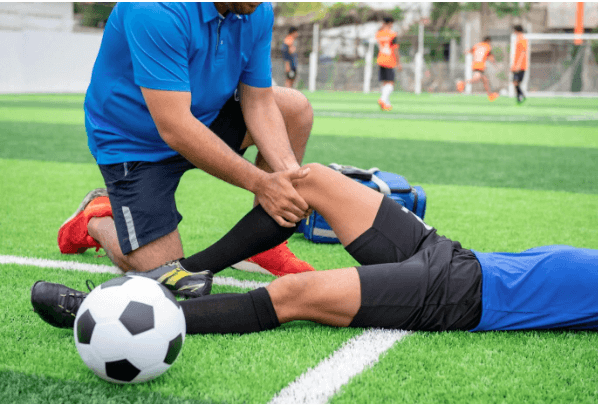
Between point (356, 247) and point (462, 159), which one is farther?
point (462, 159)

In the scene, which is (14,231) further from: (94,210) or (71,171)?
(71,171)

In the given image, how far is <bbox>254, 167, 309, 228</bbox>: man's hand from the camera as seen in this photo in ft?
7.80

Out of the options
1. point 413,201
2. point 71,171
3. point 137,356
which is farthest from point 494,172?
point 137,356

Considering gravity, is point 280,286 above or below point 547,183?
above

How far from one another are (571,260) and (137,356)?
4.55 feet

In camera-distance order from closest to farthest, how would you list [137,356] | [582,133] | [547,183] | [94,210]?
[137,356]
[94,210]
[547,183]
[582,133]

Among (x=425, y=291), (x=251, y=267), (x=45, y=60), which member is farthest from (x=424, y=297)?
(x=45, y=60)

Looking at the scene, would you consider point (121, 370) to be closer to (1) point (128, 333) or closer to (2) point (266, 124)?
(1) point (128, 333)

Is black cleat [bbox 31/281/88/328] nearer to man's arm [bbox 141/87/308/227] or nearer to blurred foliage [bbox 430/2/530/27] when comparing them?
man's arm [bbox 141/87/308/227]

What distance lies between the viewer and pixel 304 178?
7.88 feet

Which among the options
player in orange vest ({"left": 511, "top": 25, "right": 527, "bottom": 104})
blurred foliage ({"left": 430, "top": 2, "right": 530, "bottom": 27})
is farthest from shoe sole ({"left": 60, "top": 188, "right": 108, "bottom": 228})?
blurred foliage ({"left": 430, "top": 2, "right": 530, "bottom": 27})

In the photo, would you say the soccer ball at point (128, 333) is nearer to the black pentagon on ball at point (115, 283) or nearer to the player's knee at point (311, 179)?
the black pentagon on ball at point (115, 283)

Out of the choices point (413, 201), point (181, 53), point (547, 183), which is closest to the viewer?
point (181, 53)

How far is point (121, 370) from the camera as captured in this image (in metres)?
1.76
